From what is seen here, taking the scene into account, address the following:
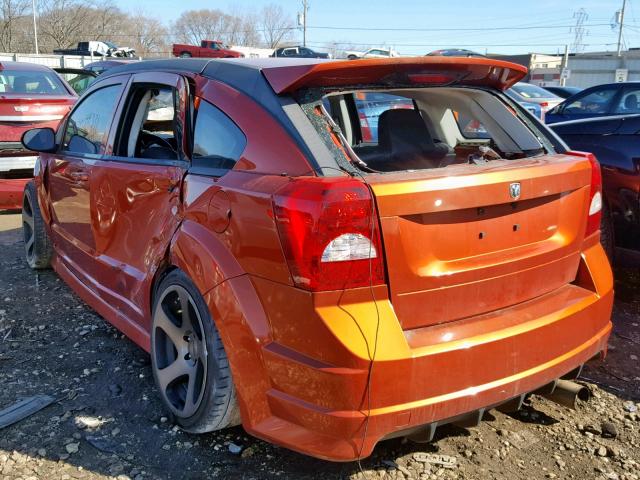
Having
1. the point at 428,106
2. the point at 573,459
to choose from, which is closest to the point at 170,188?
the point at 428,106

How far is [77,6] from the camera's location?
64.6 meters

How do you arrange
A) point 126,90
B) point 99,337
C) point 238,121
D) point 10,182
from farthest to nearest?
point 10,182 < point 99,337 < point 126,90 < point 238,121

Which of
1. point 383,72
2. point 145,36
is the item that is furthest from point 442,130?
point 145,36

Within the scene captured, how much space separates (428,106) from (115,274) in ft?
6.58

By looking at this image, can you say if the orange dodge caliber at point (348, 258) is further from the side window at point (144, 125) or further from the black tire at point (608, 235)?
the black tire at point (608, 235)

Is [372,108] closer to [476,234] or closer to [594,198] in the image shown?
[594,198]

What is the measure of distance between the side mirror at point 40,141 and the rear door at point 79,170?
0.06 metres

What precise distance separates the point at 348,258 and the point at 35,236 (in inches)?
144

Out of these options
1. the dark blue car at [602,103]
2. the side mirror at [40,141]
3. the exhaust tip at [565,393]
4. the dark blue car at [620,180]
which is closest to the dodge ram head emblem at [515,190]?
the exhaust tip at [565,393]

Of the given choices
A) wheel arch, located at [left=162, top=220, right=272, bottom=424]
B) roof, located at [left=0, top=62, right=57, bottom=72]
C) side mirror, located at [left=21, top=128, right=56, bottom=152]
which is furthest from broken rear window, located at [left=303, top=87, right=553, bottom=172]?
roof, located at [left=0, top=62, right=57, bottom=72]

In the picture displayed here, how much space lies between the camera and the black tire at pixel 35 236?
190 inches

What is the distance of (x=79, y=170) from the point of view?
148 inches

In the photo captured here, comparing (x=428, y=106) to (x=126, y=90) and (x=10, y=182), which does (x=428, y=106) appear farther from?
(x=10, y=182)

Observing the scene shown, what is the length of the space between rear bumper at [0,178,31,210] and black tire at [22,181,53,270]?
1889 mm
